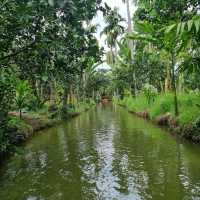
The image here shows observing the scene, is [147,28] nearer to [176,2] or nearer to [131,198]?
[176,2]

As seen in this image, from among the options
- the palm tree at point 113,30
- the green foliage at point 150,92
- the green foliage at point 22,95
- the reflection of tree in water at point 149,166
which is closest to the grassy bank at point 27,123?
the green foliage at point 22,95

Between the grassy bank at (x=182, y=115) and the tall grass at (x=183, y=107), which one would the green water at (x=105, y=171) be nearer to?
the grassy bank at (x=182, y=115)

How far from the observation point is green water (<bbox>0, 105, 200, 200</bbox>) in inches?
255

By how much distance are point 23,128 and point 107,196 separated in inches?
353

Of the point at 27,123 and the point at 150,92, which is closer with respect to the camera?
the point at 27,123

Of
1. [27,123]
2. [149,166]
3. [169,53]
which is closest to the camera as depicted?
[149,166]

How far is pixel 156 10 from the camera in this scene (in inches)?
469

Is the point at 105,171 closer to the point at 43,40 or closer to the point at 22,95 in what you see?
the point at 43,40

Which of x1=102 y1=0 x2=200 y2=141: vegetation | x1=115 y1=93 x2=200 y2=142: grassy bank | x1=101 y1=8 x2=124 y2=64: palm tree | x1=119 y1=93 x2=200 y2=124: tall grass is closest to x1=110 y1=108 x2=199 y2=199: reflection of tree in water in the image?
x1=115 y1=93 x2=200 y2=142: grassy bank

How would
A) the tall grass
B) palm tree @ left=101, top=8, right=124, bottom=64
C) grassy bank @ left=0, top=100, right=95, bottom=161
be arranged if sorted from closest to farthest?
1. grassy bank @ left=0, top=100, right=95, bottom=161
2. the tall grass
3. palm tree @ left=101, top=8, right=124, bottom=64

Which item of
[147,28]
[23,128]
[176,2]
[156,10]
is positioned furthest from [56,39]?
[23,128]

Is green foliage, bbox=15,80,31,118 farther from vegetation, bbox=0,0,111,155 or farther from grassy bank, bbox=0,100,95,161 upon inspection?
vegetation, bbox=0,0,111,155

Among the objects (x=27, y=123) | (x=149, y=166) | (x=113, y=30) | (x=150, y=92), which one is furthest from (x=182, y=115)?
(x=113, y=30)

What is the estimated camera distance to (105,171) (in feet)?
26.7
